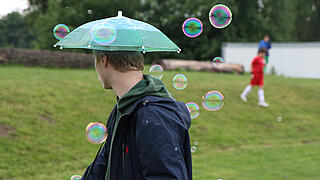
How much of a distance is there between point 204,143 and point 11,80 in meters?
4.48

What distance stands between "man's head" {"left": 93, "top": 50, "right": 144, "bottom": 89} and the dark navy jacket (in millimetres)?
225

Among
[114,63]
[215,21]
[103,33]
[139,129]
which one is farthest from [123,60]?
[215,21]

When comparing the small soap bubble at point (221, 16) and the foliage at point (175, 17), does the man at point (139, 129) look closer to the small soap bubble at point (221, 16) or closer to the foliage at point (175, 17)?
the small soap bubble at point (221, 16)

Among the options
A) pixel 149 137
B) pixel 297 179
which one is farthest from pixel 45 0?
pixel 149 137

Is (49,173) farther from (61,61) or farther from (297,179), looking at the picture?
(61,61)

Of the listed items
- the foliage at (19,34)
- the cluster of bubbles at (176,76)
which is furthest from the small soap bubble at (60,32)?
the foliage at (19,34)

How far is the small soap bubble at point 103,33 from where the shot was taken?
7.06 ft

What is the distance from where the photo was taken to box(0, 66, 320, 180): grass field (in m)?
6.36

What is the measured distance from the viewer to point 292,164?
7082mm

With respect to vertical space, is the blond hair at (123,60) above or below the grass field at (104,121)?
above

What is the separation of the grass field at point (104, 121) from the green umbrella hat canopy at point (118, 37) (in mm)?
3857

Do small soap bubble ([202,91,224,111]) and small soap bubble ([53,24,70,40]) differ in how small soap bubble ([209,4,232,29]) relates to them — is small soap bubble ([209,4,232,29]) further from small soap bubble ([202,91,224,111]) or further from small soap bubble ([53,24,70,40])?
small soap bubble ([53,24,70,40])

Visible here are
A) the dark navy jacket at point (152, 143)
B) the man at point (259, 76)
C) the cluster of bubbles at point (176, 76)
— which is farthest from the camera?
the man at point (259, 76)

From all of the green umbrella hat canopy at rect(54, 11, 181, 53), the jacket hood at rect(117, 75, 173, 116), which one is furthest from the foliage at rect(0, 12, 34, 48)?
the jacket hood at rect(117, 75, 173, 116)
